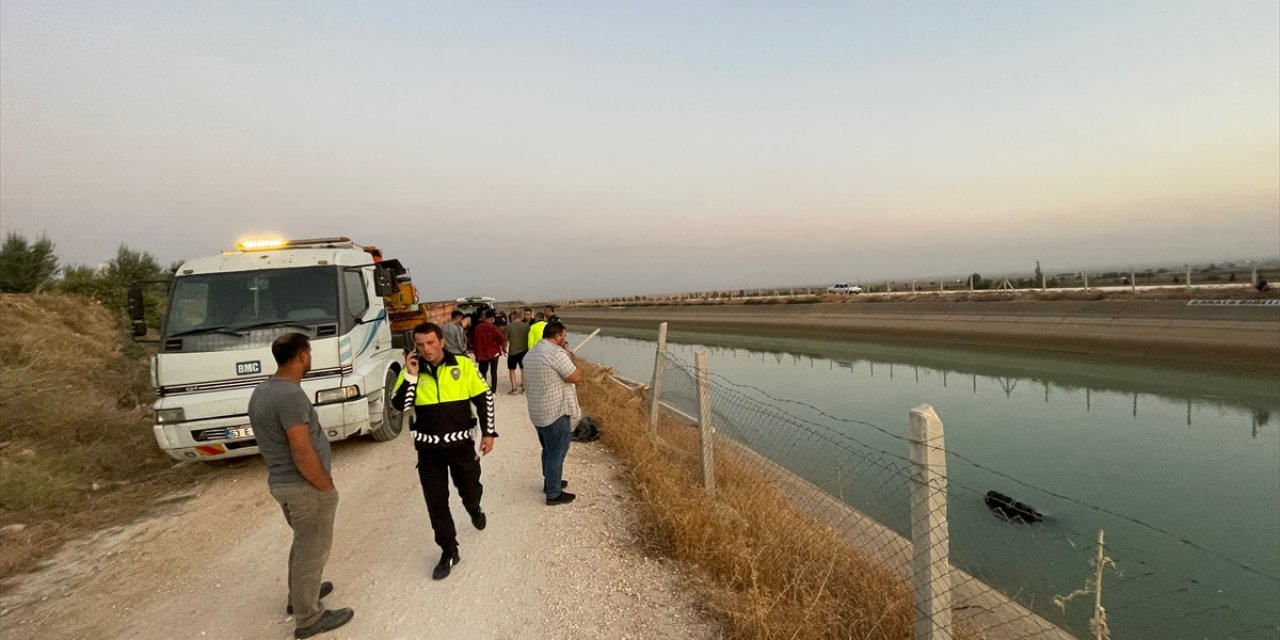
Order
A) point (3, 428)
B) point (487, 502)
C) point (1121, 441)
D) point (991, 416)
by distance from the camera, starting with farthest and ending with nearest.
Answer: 1. point (991, 416)
2. point (1121, 441)
3. point (3, 428)
4. point (487, 502)

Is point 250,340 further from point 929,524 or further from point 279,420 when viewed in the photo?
point 929,524

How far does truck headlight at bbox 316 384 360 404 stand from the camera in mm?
6125

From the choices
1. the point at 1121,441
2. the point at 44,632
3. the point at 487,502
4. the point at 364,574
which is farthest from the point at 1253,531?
the point at 44,632

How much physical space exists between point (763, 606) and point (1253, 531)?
287 inches

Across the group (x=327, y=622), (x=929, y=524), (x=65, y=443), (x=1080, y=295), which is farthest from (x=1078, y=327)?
(x=65, y=443)

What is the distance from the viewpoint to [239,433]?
591 centimetres

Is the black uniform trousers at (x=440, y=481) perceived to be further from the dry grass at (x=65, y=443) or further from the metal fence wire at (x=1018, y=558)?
the dry grass at (x=65, y=443)

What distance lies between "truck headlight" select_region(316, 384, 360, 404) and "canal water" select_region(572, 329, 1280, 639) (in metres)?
4.57

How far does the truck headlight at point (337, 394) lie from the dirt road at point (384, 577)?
105 cm

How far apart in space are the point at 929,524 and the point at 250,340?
6.87 m

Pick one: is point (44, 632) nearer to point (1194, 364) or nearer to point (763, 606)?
point (763, 606)

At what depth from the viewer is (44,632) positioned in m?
3.71

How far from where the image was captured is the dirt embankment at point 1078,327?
58.9ft

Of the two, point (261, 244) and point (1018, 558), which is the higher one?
point (261, 244)
